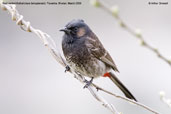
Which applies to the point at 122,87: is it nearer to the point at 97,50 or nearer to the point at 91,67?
the point at 91,67

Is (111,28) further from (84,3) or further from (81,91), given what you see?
(81,91)

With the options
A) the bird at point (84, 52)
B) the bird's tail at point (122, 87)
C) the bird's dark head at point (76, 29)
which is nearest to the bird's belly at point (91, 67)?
the bird at point (84, 52)

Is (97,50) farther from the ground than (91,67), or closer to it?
farther from the ground

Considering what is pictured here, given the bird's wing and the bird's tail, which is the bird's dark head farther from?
the bird's tail

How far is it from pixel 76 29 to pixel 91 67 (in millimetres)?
460

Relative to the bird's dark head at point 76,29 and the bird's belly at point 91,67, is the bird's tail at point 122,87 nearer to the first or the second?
the bird's belly at point 91,67

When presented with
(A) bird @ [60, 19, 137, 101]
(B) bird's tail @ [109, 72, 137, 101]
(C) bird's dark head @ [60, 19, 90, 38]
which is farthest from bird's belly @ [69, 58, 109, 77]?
(C) bird's dark head @ [60, 19, 90, 38]

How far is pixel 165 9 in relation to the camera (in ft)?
27.0

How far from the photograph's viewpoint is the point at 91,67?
12.9ft

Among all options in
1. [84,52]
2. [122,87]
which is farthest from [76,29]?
[122,87]

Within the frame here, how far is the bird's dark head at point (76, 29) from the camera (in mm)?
3714

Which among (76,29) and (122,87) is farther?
(122,87)

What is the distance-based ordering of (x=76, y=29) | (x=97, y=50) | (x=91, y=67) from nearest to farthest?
1. (x=76, y=29)
2. (x=91, y=67)
3. (x=97, y=50)

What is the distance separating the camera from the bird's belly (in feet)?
12.4
